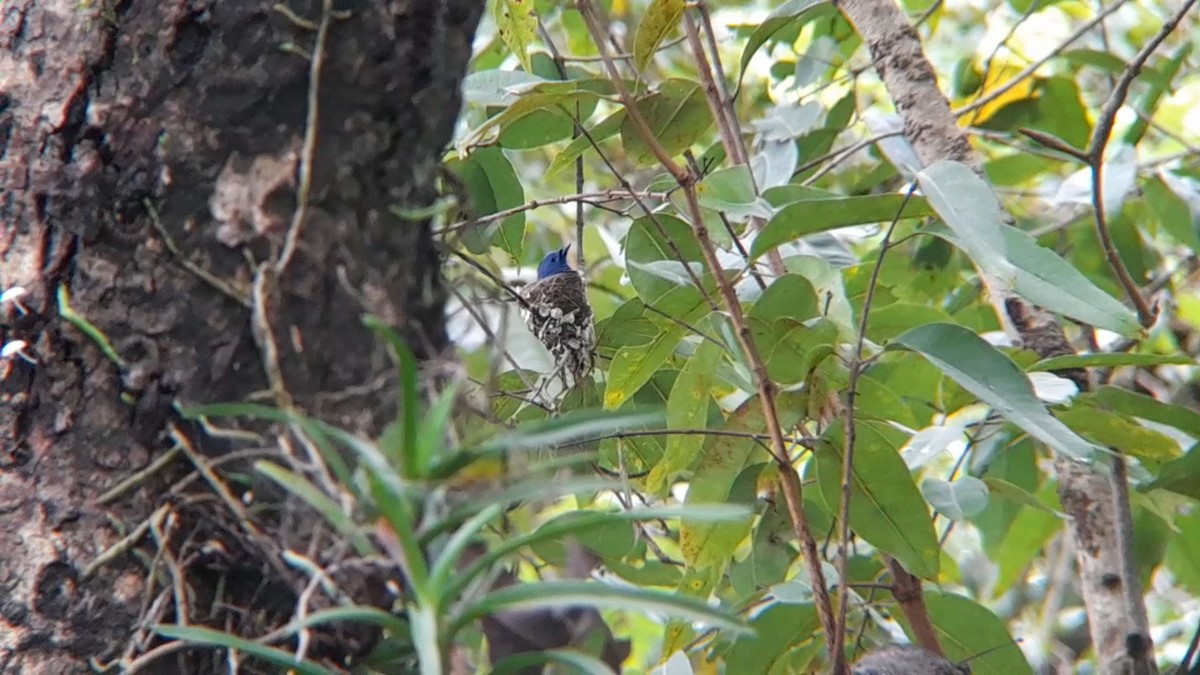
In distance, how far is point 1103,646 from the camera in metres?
1.42

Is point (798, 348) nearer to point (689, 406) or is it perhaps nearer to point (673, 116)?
point (689, 406)

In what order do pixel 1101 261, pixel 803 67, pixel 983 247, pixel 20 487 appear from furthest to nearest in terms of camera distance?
pixel 1101 261 < pixel 803 67 < pixel 983 247 < pixel 20 487

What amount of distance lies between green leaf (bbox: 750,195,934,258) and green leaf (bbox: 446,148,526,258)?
14.9 inches

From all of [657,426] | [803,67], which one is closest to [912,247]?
[803,67]

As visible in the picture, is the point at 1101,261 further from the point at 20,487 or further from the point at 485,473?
the point at 20,487

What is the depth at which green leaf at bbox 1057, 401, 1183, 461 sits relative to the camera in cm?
124

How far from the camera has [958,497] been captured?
120cm

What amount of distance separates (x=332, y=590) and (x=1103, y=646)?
43.3 inches

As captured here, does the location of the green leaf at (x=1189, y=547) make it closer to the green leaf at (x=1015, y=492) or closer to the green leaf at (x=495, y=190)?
the green leaf at (x=1015, y=492)

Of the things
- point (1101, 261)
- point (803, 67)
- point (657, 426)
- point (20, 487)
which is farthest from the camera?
point (1101, 261)

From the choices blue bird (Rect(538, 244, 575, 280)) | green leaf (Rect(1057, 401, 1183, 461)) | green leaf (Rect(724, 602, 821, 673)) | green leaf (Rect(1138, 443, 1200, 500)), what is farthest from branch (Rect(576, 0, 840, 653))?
blue bird (Rect(538, 244, 575, 280))

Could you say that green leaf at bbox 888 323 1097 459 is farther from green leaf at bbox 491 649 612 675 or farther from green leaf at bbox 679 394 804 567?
green leaf at bbox 491 649 612 675

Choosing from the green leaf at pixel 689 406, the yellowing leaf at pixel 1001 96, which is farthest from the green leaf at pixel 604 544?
the yellowing leaf at pixel 1001 96

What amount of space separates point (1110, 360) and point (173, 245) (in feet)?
3.02
